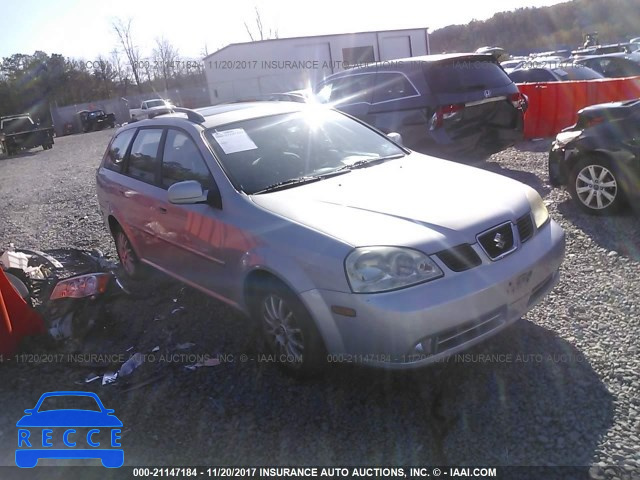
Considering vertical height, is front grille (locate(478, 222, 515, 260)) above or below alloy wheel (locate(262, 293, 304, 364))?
above

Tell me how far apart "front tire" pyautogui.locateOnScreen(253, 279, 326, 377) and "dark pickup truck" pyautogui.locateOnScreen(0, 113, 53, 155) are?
1212 inches

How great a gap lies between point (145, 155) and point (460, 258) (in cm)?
316

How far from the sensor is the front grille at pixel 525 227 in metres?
3.41

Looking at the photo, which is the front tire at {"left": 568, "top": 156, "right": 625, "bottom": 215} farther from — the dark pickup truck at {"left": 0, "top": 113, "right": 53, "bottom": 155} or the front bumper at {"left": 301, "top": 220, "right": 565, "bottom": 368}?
the dark pickup truck at {"left": 0, "top": 113, "right": 53, "bottom": 155}

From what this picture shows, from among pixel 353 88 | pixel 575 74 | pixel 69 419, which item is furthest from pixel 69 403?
pixel 575 74

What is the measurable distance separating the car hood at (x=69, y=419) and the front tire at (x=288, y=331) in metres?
1.05

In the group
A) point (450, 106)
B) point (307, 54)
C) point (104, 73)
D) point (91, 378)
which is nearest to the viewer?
point (91, 378)

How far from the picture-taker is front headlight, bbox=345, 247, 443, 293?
2.98m

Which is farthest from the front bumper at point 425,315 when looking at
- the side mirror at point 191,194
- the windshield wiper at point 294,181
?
the side mirror at point 191,194

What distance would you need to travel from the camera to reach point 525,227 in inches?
137

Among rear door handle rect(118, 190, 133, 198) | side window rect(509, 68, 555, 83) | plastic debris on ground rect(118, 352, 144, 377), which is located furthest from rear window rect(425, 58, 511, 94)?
side window rect(509, 68, 555, 83)

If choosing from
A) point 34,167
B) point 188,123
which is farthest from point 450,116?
point 34,167

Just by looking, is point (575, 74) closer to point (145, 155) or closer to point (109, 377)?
point (145, 155)

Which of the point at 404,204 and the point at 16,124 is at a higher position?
the point at 16,124
